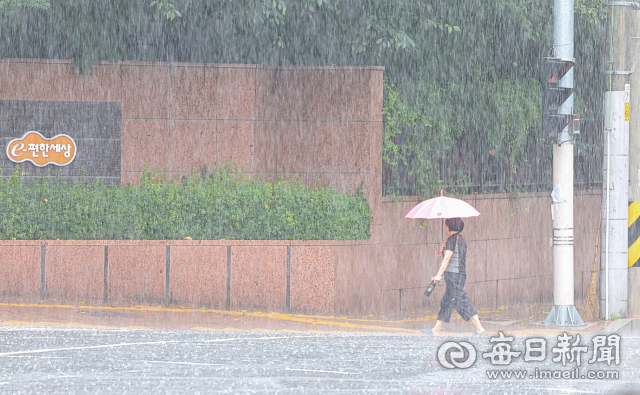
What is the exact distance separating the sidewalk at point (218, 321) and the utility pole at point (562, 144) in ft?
1.77

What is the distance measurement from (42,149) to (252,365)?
7.84 m

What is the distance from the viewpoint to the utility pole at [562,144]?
13703 millimetres

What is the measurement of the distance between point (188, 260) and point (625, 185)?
6992 mm

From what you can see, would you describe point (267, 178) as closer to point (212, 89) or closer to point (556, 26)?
point (212, 89)

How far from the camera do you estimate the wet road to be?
27.8ft

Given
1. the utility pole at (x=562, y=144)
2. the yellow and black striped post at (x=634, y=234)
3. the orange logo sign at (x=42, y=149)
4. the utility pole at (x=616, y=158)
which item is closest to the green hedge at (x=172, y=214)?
the orange logo sign at (x=42, y=149)

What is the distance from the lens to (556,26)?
13812mm

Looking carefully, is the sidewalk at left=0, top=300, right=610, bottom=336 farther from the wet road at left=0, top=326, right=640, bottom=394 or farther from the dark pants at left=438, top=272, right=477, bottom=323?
the dark pants at left=438, top=272, right=477, bottom=323

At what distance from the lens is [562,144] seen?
13.9 meters

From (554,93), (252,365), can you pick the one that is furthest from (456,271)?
(252,365)

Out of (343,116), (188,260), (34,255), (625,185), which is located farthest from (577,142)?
(34,255)

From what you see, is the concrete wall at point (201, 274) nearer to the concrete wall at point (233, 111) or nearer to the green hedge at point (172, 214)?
the green hedge at point (172, 214)

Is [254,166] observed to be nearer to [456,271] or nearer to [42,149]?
[42,149]

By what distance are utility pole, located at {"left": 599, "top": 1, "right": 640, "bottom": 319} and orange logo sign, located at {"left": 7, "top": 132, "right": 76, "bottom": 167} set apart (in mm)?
8836
